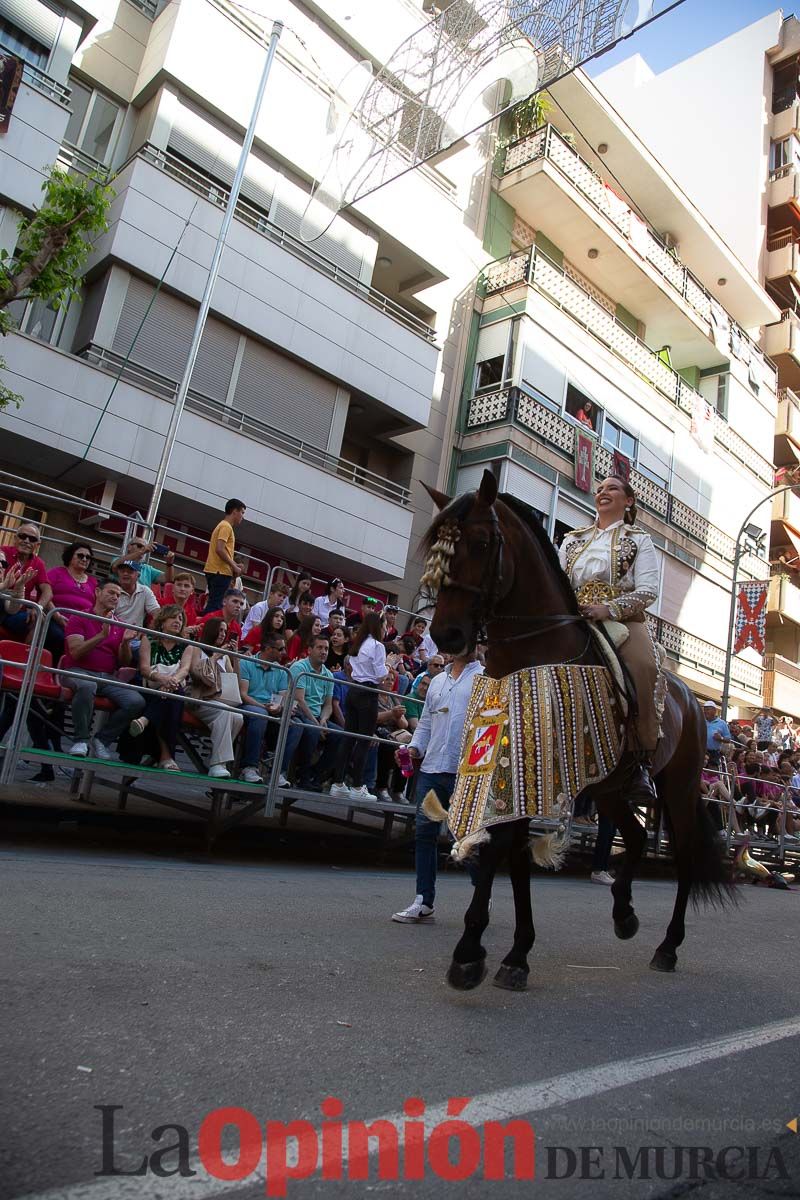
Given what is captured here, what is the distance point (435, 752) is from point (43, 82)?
50.9ft

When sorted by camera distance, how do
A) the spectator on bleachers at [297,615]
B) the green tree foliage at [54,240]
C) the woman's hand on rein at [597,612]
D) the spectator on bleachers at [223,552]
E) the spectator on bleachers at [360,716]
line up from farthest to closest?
the spectator on bleachers at [223,552], the spectator on bleachers at [297,615], the green tree foliage at [54,240], the spectator on bleachers at [360,716], the woman's hand on rein at [597,612]

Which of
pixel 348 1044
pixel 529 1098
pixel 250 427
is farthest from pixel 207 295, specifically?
pixel 529 1098

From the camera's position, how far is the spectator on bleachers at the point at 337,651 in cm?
1124

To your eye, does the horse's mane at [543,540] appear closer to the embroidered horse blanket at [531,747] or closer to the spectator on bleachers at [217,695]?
the embroidered horse blanket at [531,747]

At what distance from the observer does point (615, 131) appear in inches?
1051

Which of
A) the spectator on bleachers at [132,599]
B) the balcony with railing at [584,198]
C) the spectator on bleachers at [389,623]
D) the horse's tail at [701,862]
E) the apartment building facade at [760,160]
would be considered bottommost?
the horse's tail at [701,862]

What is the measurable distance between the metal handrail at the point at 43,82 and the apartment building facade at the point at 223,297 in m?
0.05

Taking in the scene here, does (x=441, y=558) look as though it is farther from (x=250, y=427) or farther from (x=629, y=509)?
(x=250, y=427)

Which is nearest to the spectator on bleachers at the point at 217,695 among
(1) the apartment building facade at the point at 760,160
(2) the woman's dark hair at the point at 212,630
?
(2) the woman's dark hair at the point at 212,630

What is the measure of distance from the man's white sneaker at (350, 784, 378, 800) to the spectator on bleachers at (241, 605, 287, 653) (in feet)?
7.06

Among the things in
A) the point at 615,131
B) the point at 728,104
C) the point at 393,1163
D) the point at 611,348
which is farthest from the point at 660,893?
the point at 728,104

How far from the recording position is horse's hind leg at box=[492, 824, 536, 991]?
446cm

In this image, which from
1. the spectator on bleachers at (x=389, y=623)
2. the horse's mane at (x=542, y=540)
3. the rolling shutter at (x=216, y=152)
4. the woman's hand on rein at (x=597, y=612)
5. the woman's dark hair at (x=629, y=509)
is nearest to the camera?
the horse's mane at (x=542, y=540)

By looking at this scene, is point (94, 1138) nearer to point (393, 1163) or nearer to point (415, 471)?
point (393, 1163)
